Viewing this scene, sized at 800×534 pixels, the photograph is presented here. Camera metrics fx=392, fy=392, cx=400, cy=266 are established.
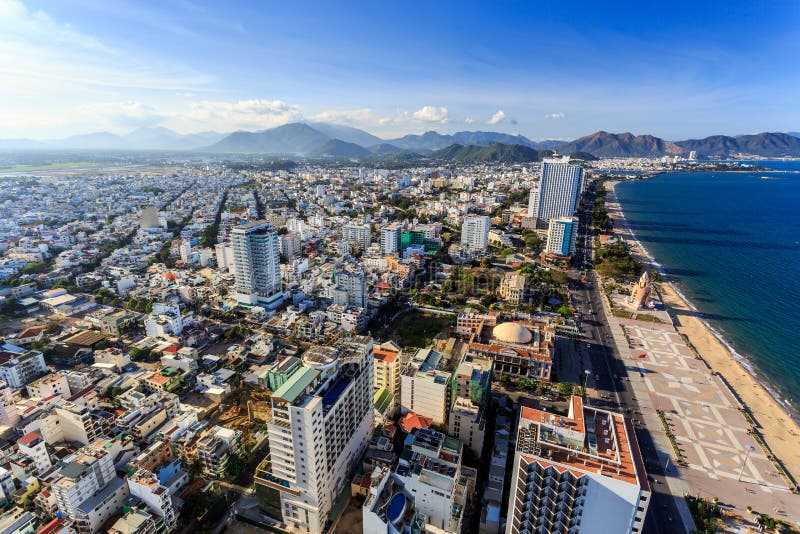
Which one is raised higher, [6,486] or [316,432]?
[316,432]

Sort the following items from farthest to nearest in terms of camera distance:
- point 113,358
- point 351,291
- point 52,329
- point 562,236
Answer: point 562,236
point 351,291
point 52,329
point 113,358

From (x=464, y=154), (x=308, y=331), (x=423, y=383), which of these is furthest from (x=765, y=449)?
(x=464, y=154)

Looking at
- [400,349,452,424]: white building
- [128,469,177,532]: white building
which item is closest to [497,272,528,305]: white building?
[400,349,452,424]: white building

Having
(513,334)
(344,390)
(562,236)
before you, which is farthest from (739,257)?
(344,390)

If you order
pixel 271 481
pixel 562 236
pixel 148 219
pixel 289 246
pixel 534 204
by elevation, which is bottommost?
pixel 271 481

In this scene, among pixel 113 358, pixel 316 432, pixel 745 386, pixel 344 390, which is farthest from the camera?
pixel 745 386

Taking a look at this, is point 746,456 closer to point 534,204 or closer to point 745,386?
point 745,386

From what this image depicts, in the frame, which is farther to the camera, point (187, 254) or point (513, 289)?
point (187, 254)

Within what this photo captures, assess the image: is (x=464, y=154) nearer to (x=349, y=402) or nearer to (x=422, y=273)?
(x=422, y=273)
